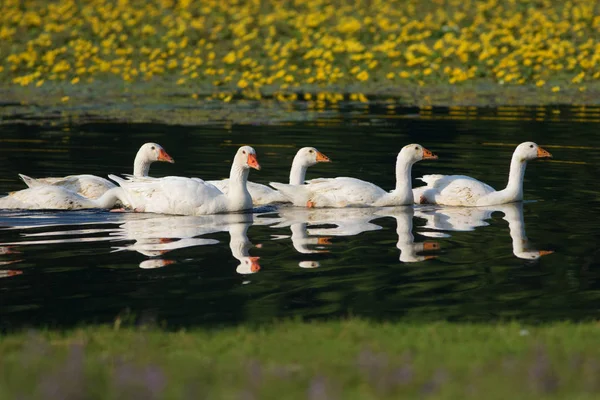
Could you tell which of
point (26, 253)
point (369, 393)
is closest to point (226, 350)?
point (369, 393)

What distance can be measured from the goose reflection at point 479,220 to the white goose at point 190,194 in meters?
2.62

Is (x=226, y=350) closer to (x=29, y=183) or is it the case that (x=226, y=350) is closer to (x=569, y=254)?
(x=569, y=254)

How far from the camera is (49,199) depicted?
1742 cm

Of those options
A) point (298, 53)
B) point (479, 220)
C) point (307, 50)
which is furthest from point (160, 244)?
point (307, 50)

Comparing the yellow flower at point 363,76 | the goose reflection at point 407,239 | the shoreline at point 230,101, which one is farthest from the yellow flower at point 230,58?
the goose reflection at point 407,239

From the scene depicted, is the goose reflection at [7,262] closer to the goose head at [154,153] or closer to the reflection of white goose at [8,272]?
the reflection of white goose at [8,272]

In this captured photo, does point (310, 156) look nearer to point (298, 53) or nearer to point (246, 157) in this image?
point (246, 157)

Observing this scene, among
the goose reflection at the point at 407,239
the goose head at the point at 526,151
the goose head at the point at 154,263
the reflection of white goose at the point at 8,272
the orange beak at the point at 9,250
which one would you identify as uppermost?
the goose head at the point at 526,151

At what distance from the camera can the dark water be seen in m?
11.2

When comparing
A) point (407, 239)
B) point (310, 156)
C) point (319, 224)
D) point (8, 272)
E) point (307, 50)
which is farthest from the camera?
point (307, 50)

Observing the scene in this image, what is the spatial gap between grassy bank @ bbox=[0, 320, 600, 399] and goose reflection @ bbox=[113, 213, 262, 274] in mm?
3563

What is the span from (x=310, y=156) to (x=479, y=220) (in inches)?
133

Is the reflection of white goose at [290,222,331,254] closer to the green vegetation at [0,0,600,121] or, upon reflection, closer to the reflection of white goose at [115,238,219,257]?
the reflection of white goose at [115,238,219,257]

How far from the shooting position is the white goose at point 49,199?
57.0ft
